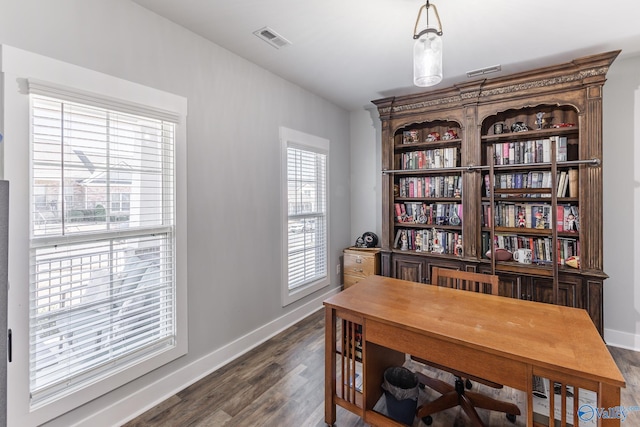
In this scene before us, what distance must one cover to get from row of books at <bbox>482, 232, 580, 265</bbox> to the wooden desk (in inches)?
59.1

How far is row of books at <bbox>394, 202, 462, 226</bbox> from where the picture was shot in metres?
3.46

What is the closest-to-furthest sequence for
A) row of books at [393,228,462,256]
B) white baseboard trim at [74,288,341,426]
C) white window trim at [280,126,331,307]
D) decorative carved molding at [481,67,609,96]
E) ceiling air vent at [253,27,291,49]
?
white baseboard trim at [74,288,341,426], ceiling air vent at [253,27,291,49], decorative carved molding at [481,67,609,96], white window trim at [280,126,331,307], row of books at [393,228,462,256]

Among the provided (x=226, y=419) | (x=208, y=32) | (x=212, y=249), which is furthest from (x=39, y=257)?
(x=208, y=32)

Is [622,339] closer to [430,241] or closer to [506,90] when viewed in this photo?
[430,241]

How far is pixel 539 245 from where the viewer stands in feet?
9.82

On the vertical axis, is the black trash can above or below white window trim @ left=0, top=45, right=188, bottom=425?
below

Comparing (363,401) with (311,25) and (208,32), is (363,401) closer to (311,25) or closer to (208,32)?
(311,25)

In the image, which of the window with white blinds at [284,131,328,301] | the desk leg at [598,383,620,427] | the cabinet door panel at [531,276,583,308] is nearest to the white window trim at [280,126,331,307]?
the window with white blinds at [284,131,328,301]

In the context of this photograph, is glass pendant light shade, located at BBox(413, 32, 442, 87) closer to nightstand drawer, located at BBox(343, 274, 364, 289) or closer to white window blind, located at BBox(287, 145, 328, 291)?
white window blind, located at BBox(287, 145, 328, 291)

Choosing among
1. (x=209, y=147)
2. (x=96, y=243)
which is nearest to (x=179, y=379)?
(x=96, y=243)

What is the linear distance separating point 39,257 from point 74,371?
693 millimetres

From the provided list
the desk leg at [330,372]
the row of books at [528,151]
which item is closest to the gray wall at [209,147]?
the desk leg at [330,372]

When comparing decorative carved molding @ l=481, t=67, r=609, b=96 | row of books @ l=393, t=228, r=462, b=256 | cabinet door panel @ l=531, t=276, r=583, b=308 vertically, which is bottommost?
cabinet door panel @ l=531, t=276, r=583, b=308

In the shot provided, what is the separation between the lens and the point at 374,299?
1898 mm
